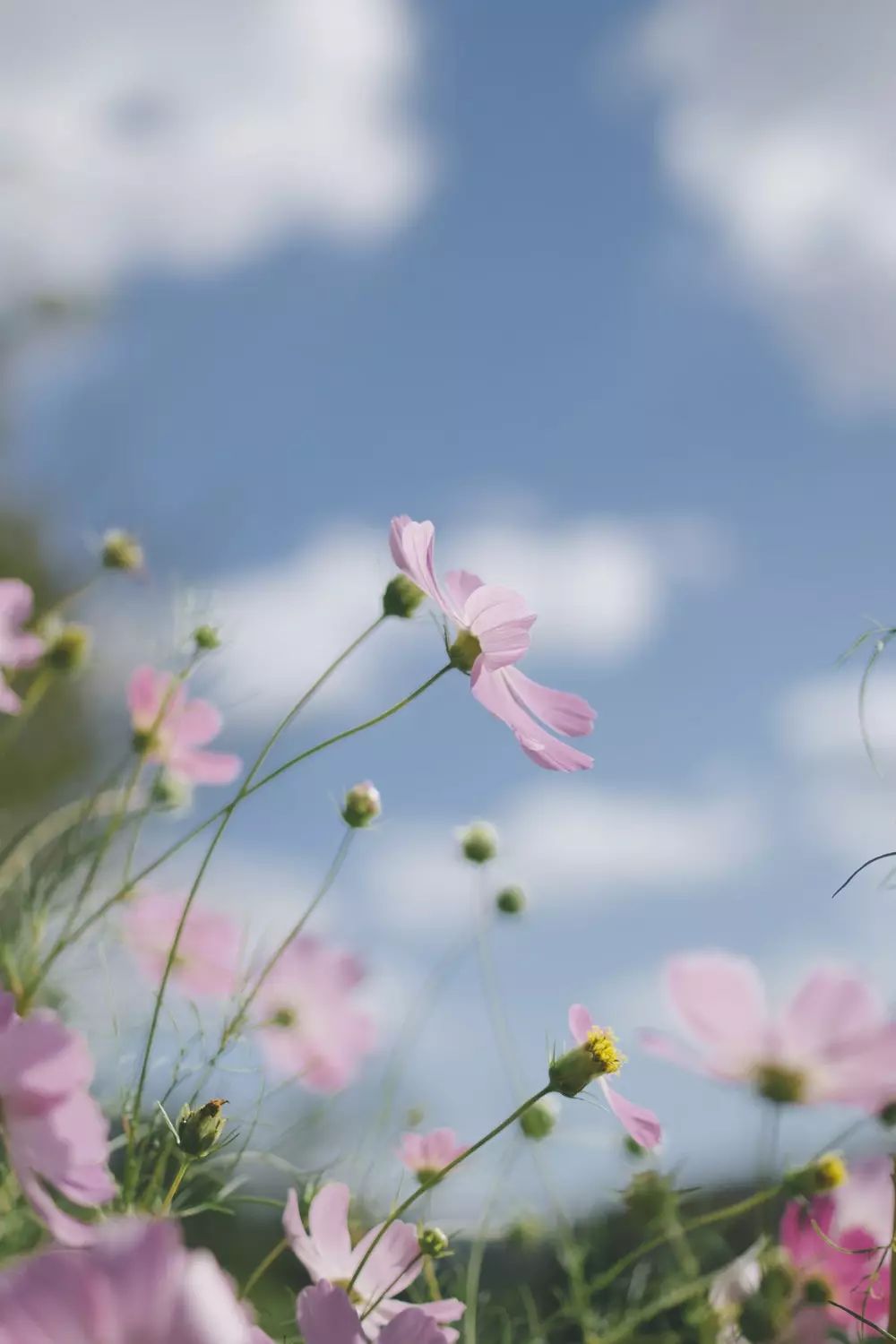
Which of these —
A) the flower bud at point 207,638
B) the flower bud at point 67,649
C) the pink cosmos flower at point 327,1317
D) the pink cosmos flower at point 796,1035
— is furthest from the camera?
the flower bud at point 67,649

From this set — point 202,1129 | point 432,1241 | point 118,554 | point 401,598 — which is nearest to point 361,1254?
point 432,1241

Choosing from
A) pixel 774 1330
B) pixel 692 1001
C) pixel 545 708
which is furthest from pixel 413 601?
pixel 774 1330

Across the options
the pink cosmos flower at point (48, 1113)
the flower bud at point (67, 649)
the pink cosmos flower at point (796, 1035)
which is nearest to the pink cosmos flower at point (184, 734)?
the flower bud at point (67, 649)

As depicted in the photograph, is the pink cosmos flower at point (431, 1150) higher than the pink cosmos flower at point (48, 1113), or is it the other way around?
the pink cosmos flower at point (48, 1113)

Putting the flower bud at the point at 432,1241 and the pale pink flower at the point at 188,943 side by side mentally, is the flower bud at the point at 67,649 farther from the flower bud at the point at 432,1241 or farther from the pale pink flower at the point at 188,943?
the flower bud at the point at 432,1241

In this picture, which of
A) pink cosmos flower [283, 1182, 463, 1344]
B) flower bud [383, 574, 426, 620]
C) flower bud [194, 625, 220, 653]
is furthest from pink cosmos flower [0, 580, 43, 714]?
pink cosmos flower [283, 1182, 463, 1344]
